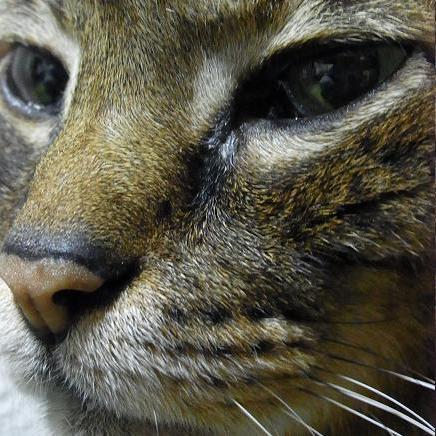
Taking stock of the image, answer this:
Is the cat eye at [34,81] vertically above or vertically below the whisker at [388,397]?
above

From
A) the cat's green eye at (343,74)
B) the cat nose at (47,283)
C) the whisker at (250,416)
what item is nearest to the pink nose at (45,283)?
the cat nose at (47,283)

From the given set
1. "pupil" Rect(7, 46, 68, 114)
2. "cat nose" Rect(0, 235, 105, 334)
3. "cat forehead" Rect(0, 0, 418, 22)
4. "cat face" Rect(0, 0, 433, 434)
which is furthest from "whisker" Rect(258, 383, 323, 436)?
"pupil" Rect(7, 46, 68, 114)

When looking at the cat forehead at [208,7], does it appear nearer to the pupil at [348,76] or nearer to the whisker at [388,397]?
the pupil at [348,76]

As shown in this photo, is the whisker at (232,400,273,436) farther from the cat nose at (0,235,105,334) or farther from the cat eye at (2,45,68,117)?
the cat eye at (2,45,68,117)

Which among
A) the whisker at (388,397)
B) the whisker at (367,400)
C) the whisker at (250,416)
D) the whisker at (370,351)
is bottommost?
the whisker at (250,416)

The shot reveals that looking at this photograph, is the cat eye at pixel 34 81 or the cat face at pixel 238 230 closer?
the cat face at pixel 238 230

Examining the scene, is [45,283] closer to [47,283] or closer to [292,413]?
[47,283]

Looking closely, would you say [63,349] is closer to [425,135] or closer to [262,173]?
[262,173]

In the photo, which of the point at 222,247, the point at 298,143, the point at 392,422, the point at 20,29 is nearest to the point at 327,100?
the point at 298,143
